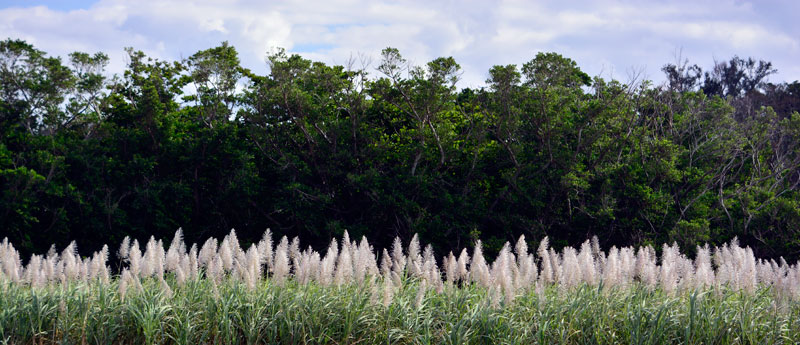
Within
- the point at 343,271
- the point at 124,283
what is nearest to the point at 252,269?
the point at 343,271

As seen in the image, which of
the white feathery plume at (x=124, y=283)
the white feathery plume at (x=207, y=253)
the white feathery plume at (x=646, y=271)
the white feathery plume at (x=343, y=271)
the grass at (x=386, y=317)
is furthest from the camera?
the white feathery plume at (x=207, y=253)

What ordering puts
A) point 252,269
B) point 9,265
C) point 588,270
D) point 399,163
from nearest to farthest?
point 252,269 < point 588,270 < point 9,265 < point 399,163

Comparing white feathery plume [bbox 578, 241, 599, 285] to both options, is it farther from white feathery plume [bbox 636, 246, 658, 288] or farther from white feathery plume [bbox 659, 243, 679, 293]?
white feathery plume [bbox 659, 243, 679, 293]

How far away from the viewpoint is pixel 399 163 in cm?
1466

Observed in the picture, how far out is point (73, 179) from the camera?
52.5 feet

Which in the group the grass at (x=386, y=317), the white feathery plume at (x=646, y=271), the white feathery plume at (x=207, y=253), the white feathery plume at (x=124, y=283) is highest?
the white feathery plume at (x=207, y=253)

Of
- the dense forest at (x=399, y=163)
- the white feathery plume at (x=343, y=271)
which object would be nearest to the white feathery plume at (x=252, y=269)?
the white feathery plume at (x=343, y=271)

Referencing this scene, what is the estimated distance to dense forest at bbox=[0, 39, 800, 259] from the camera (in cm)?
1396

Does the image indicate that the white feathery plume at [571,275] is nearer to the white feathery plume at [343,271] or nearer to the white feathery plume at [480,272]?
the white feathery plume at [480,272]

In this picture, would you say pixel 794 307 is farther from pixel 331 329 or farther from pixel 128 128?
pixel 128 128

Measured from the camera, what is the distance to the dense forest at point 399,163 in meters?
14.0

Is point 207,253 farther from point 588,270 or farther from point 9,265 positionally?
point 588,270

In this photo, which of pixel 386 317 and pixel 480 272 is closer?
pixel 386 317

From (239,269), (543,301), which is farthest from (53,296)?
(543,301)
